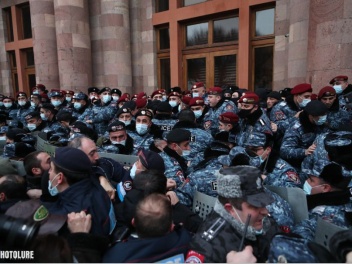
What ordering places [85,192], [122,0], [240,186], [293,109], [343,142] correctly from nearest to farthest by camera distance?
[240,186]
[85,192]
[343,142]
[293,109]
[122,0]

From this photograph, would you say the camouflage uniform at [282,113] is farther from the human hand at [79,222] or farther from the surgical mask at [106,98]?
the surgical mask at [106,98]

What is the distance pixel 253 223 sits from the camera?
166cm

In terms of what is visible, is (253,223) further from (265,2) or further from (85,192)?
(265,2)

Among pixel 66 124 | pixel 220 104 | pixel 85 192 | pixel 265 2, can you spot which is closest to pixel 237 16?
pixel 265 2

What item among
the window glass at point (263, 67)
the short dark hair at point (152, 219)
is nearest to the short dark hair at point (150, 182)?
the short dark hair at point (152, 219)

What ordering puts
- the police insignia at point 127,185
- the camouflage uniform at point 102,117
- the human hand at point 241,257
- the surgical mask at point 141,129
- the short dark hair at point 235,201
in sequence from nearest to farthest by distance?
1. the human hand at point 241,257
2. the short dark hair at point 235,201
3. the police insignia at point 127,185
4. the surgical mask at point 141,129
5. the camouflage uniform at point 102,117

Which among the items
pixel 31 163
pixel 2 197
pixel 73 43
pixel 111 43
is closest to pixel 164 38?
pixel 111 43

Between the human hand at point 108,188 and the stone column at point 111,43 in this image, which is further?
the stone column at point 111,43

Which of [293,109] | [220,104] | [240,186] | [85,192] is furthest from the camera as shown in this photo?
[220,104]

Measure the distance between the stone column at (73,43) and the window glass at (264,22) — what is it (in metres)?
Result: 6.06

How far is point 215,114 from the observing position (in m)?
5.47

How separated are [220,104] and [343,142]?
3133mm

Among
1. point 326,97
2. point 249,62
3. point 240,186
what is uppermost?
point 249,62

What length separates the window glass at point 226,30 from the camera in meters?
9.20
